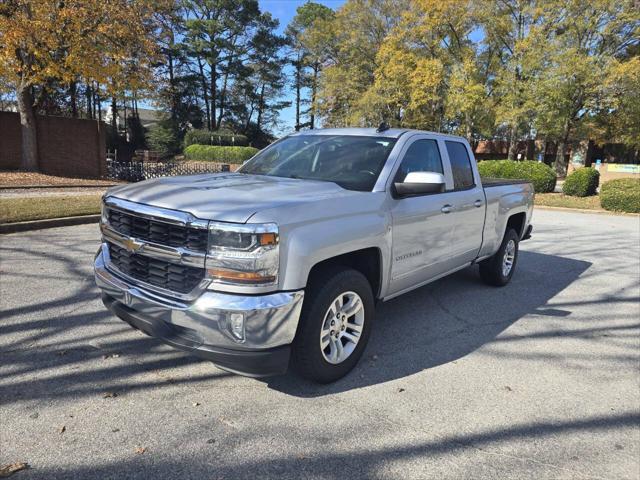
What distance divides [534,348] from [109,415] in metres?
3.58

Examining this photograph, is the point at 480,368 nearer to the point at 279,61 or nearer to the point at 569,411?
the point at 569,411

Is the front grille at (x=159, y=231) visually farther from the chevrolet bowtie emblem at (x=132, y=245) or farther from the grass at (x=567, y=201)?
the grass at (x=567, y=201)

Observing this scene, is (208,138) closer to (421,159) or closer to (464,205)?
Answer: (464,205)

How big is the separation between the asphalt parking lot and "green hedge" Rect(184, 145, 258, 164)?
95.6 ft

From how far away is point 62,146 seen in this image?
19.2 meters

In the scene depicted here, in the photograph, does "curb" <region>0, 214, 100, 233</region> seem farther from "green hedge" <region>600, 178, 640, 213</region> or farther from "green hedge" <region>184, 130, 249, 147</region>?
"green hedge" <region>184, 130, 249, 147</region>

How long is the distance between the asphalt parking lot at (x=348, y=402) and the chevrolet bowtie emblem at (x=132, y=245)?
3.17 ft

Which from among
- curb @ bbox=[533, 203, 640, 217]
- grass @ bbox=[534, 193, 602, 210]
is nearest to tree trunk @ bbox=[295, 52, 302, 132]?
grass @ bbox=[534, 193, 602, 210]

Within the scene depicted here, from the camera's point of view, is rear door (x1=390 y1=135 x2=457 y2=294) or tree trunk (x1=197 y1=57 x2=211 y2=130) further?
tree trunk (x1=197 y1=57 x2=211 y2=130)

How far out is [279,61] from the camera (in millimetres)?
49906

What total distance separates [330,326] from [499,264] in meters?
3.50

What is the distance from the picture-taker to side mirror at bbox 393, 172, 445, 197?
11.6 feet

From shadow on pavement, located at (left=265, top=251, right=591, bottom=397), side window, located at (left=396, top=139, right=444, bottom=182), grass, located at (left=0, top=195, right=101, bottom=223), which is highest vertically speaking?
side window, located at (left=396, top=139, right=444, bottom=182)

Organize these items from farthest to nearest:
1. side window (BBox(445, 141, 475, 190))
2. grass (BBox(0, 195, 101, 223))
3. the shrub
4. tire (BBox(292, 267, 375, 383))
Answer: the shrub, grass (BBox(0, 195, 101, 223)), side window (BBox(445, 141, 475, 190)), tire (BBox(292, 267, 375, 383))
